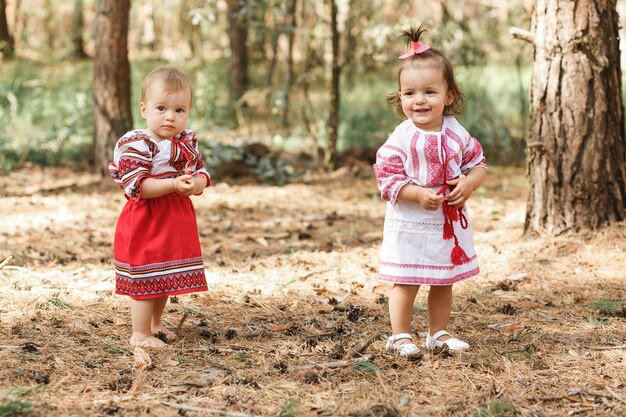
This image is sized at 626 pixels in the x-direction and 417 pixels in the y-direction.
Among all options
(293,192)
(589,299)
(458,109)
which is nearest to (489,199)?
(293,192)

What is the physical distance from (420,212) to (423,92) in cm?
53

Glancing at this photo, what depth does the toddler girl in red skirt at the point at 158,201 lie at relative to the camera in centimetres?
352

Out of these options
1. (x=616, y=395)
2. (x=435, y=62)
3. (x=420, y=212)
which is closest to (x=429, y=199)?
(x=420, y=212)

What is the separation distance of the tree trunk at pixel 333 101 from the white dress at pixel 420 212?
529 cm

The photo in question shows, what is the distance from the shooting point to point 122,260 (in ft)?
12.0

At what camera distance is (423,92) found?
3402 mm

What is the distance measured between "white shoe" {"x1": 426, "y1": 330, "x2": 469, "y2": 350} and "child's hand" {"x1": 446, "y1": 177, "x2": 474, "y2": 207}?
64cm

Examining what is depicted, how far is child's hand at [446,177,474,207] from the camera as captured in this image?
339 cm

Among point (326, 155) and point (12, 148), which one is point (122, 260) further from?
point (12, 148)

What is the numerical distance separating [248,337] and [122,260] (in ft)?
2.40

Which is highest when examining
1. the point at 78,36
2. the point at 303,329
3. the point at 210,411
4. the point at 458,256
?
the point at 78,36

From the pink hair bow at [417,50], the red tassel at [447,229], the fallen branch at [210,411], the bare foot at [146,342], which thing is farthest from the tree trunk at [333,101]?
Answer: the fallen branch at [210,411]

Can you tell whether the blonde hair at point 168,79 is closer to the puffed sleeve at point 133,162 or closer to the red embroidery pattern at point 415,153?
the puffed sleeve at point 133,162

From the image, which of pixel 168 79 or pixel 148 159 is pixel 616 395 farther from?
pixel 168 79
